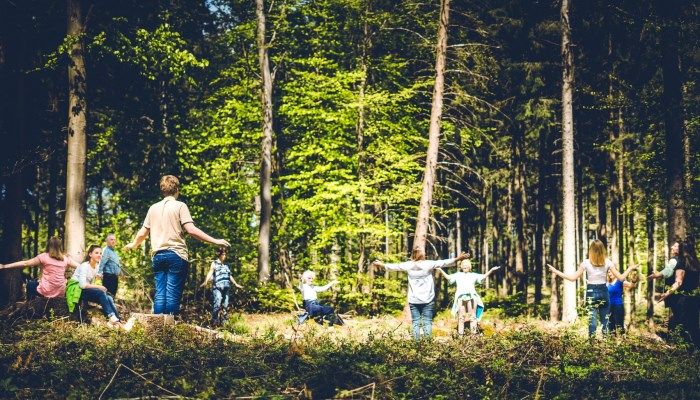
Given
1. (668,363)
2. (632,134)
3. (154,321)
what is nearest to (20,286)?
(154,321)

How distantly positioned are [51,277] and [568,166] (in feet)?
43.5

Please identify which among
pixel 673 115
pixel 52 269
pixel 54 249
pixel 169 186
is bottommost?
Result: pixel 52 269

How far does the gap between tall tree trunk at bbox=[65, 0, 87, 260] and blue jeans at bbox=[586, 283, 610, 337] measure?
9916 millimetres

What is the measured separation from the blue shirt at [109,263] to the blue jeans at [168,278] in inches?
222

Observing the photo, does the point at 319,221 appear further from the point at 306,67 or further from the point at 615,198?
the point at 615,198

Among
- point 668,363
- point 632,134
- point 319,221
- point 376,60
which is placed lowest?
point 668,363

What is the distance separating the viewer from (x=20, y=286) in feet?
49.8

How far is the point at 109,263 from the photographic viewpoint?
13.3 metres

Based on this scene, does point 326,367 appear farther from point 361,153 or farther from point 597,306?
point 361,153

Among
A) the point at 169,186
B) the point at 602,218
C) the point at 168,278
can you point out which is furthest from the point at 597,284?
the point at 602,218

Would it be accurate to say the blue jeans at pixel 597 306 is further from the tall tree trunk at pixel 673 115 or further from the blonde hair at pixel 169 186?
the blonde hair at pixel 169 186

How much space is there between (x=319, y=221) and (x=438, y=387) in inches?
631

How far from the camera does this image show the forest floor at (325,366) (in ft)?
19.0

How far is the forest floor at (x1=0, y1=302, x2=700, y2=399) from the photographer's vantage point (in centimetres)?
580
